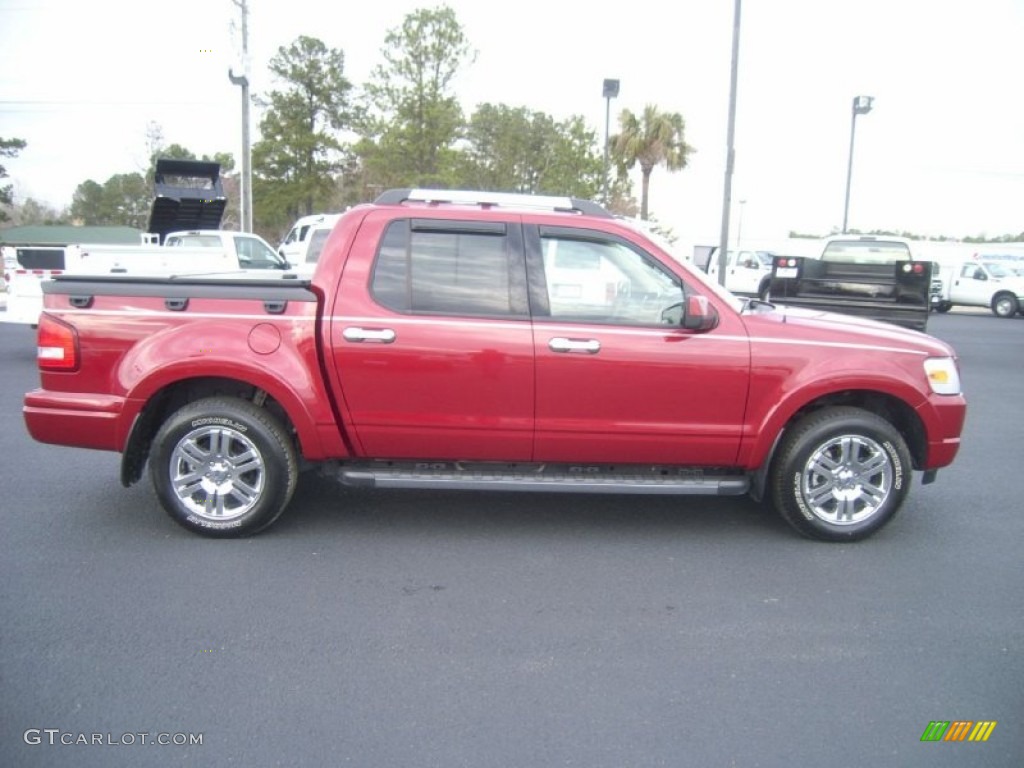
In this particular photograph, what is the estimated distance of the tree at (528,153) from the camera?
95.2 feet

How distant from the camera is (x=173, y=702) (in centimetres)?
314

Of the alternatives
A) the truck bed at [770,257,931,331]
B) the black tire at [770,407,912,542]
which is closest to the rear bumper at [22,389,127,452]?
the black tire at [770,407,912,542]

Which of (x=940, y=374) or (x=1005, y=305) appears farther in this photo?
(x=1005, y=305)

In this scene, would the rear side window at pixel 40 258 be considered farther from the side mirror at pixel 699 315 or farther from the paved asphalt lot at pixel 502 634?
the side mirror at pixel 699 315

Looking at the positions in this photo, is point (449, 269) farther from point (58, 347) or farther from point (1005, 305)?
point (1005, 305)

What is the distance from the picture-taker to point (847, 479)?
4.81 m

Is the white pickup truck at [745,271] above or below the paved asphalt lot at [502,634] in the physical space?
above

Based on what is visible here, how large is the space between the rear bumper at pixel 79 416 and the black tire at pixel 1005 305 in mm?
28025

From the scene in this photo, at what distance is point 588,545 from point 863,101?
97.7 ft

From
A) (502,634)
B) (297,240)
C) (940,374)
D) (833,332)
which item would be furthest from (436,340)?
(297,240)

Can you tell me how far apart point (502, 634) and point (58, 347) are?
298 centimetres

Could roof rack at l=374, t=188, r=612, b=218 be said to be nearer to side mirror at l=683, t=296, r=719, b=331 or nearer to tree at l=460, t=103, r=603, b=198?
side mirror at l=683, t=296, r=719, b=331

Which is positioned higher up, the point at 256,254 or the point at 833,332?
the point at 256,254

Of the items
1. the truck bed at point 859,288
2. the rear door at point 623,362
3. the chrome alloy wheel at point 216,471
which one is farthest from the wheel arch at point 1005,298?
the chrome alloy wheel at point 216,471
